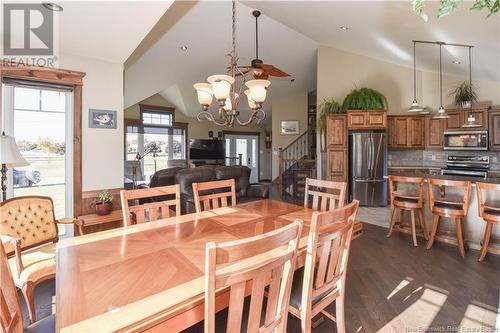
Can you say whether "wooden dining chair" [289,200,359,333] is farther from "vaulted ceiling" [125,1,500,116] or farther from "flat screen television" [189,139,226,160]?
"flat screen television" [189,139,226,160]

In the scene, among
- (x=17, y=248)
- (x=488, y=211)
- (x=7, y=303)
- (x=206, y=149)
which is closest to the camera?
(x=7, y=303)

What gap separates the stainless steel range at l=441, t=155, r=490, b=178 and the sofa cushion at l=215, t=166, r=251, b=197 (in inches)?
173

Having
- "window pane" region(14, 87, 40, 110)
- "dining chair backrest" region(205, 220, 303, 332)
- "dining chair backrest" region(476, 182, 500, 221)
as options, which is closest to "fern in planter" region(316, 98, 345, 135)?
"dining chair backrest" region(476, 182, 500, 221)

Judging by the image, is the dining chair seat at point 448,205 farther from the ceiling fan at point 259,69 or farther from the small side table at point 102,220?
the small side table at point 102,220

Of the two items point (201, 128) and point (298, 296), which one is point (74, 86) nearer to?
point (298, 296)

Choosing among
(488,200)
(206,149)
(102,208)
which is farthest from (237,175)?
(206,149)

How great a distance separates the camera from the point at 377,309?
2188 millimetres

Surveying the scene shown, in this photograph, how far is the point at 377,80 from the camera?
638 centimetres

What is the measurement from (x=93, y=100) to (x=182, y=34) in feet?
8.78

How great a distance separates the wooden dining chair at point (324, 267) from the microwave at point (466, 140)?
5.50 m

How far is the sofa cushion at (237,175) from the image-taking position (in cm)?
507

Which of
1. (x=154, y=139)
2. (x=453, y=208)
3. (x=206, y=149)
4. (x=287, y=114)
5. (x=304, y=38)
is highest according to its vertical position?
(x=304, y=38)

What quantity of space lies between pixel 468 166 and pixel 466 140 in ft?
1.81

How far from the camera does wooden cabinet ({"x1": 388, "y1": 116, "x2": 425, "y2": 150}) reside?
20.0 feet
